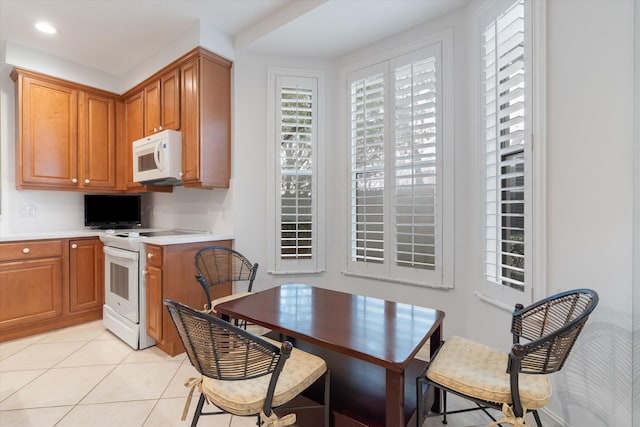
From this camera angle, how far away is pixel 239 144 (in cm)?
281

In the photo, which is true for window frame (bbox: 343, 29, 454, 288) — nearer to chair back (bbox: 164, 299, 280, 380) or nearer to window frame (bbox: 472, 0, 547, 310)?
window frame (bbox: 472, 0, 547, 310)

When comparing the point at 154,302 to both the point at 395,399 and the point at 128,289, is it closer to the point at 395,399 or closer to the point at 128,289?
the point at 128,289

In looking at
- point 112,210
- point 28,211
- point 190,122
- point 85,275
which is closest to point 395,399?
point 190,122

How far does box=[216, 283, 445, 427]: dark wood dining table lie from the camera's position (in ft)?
3.76

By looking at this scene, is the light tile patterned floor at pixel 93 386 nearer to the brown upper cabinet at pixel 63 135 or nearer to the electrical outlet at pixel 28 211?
the electrical outlet at pixel 28 211

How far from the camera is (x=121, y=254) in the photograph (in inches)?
101

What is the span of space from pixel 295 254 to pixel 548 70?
88.2 inches

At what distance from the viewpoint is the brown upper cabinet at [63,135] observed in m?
2.90

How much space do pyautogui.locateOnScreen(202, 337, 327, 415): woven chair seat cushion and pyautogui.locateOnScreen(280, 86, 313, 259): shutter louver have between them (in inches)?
62.6

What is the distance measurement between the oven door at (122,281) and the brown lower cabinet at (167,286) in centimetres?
12

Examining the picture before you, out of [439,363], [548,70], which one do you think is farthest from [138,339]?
[548,70]

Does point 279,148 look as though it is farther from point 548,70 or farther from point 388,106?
point 548,70

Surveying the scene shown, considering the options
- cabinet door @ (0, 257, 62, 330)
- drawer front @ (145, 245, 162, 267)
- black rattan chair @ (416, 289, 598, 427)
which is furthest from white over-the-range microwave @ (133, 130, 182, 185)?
black rattan chair @ (416, 289, 598, 427)

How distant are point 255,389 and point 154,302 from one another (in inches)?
62.7
